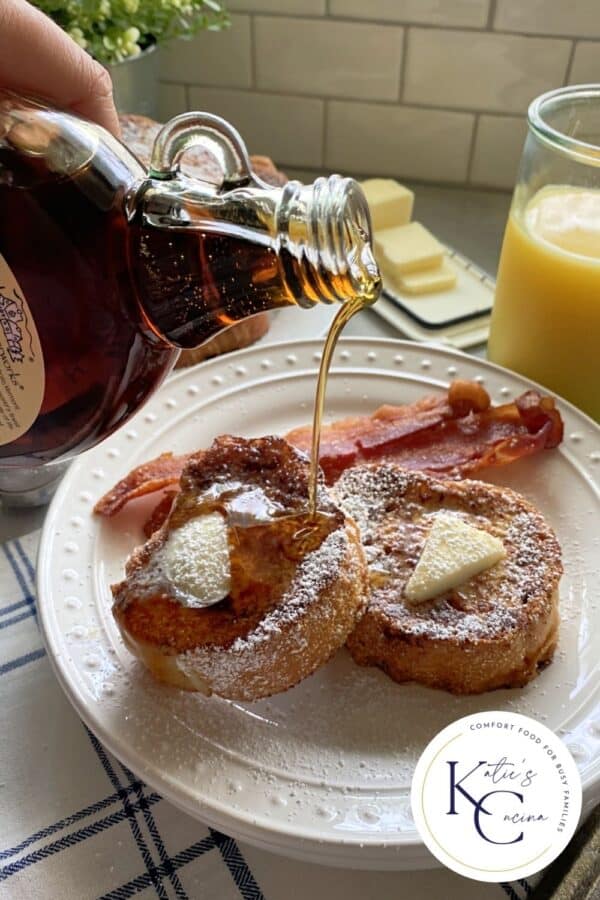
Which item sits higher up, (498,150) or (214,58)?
(214,58)

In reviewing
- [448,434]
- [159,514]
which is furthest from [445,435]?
[159,514]

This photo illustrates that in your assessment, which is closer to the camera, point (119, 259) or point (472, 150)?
point (119, 259)

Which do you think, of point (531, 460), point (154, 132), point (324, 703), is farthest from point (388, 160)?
point (324, 703)

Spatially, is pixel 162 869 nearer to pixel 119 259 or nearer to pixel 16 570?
pixel 16 570

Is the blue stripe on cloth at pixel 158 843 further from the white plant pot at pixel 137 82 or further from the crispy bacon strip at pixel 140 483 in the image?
the white plant pot at pixel 137 82

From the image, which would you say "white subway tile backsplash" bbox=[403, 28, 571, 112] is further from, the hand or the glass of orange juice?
the hand

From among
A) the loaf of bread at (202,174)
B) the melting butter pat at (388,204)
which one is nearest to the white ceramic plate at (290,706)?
the loaf of bread at (202,174)

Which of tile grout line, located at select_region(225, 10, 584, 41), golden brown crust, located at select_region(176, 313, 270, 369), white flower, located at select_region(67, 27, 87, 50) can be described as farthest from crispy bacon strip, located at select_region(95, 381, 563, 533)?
tile grout line, located at select_region(225, 10, 584, 41)
